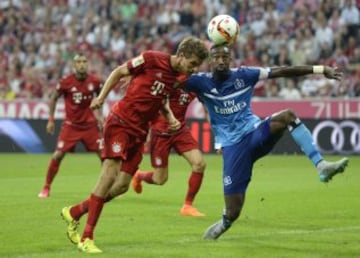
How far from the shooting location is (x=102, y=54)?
31.7 meters

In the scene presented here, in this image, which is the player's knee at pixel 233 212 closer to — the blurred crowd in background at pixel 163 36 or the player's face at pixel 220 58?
the player's face at pixel 220 58

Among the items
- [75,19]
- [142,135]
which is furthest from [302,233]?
[75,19]

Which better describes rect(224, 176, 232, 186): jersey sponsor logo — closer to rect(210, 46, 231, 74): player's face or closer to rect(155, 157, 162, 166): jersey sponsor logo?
rect(210, 46, 231, 74): player's face

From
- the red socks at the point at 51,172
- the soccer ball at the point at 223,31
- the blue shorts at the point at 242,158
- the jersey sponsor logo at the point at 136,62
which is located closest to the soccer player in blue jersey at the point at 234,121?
the blue shorts at the point at 242,158

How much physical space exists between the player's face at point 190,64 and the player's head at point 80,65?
7066 millimetres

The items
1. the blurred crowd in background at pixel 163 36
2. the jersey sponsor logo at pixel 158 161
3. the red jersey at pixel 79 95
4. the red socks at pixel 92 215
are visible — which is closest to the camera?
the red socks at pixel 92 215

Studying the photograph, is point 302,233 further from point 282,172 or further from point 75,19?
point 75,19

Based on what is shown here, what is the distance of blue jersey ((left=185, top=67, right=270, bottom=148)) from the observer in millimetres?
10703

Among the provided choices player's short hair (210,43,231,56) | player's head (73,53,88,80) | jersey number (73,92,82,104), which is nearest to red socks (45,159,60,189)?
jersey number (73,92,82,104)

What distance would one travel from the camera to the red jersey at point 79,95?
57.0ft

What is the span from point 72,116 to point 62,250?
755cm

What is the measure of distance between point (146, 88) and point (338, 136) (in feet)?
55.6

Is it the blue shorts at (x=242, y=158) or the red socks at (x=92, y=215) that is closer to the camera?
the red socks at (x=92, y=215)

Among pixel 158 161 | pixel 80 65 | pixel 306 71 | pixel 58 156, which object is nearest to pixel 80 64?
pixel 80 65
